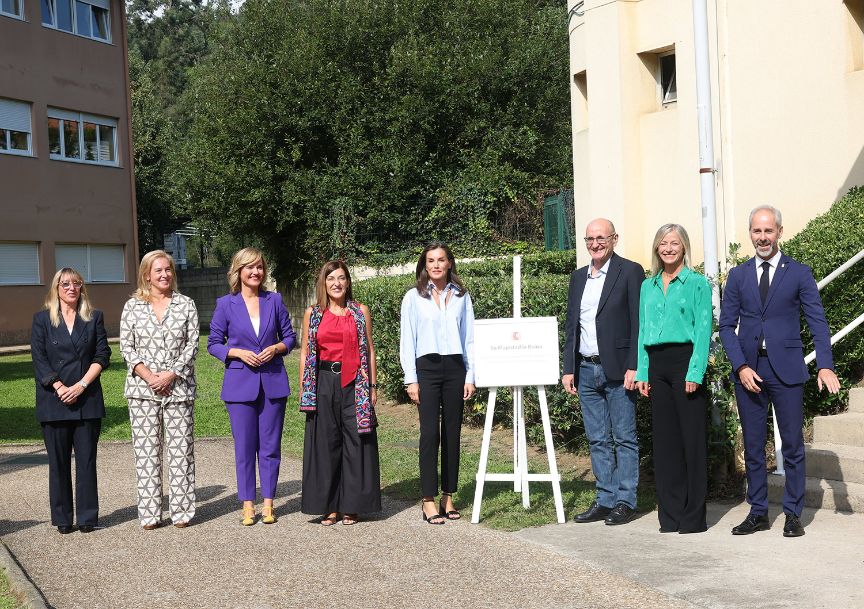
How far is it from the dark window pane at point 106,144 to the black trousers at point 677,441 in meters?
27.6

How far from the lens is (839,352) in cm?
924

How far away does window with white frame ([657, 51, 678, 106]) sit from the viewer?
13406 mm

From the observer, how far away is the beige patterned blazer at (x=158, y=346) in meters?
7.92

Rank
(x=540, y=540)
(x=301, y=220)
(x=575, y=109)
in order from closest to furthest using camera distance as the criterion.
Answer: (x=540, y=540) < (x=575, y=109) < (x=301, y=220)

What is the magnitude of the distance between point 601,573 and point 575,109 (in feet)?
33.2

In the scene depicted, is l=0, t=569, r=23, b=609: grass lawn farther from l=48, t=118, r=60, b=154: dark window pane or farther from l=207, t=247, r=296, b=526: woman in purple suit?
l=48, t=118, r=60, b=154: dark window pane

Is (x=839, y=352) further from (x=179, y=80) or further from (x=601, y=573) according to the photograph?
(x=179, y=80)

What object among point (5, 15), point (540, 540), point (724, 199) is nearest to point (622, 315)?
point (540, 540)

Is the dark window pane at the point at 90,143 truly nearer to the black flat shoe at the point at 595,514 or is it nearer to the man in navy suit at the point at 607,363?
the man in navy suit at the point at 607,363

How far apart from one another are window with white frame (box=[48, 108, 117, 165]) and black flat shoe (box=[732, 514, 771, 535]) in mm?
26877

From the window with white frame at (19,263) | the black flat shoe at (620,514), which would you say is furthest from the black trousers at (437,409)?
the window with white frame at (19,263)

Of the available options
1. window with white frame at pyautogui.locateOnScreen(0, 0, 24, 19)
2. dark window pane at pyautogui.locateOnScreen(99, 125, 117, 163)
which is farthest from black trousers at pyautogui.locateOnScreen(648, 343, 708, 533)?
dark window pane at pyautogui.locateOnScreen(99, 125, 117, 163)

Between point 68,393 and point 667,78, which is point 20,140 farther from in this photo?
point 68,393

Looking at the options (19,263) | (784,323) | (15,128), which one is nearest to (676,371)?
(784,323)
